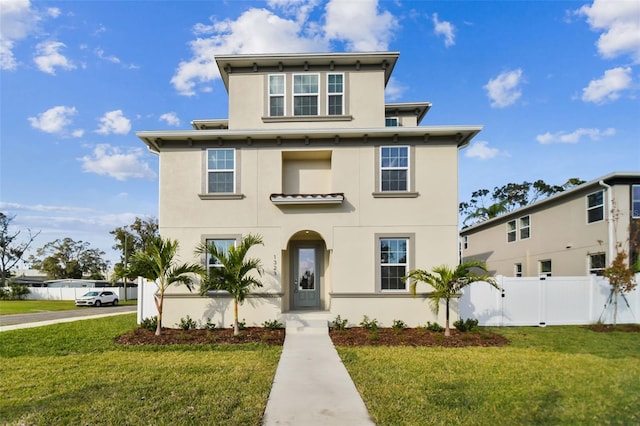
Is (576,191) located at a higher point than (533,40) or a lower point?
lower

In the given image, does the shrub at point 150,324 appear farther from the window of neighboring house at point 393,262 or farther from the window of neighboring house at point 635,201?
the window of neighboring house at point 635,201

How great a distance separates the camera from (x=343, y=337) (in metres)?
10.9

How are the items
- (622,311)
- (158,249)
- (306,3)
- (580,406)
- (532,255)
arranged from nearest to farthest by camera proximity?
(580,406)
(158,249)
(306,3)
(622,311)
(532,255)

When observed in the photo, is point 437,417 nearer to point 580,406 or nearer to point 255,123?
point 580,406

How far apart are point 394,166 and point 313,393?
801 cm

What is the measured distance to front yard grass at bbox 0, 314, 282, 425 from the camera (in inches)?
212

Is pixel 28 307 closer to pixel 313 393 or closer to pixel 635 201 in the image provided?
pixel 313 393

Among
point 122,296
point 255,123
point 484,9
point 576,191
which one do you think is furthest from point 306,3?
point 122,296

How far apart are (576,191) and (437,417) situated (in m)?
14.8

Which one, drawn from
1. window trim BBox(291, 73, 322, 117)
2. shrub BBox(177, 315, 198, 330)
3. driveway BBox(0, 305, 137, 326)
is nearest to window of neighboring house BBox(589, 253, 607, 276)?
window trim BBox(291, 73, 322, 117)

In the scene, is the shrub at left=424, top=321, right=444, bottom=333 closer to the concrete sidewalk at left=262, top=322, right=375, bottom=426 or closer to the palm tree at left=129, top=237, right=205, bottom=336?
the concrete sidewalk at left=262, top=322, right=375, bottom=426

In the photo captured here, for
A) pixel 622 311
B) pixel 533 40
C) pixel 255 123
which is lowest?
pixel 622 311

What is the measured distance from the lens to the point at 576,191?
53.7 feet

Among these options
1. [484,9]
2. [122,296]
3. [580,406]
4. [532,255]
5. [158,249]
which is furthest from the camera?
[122,296]
